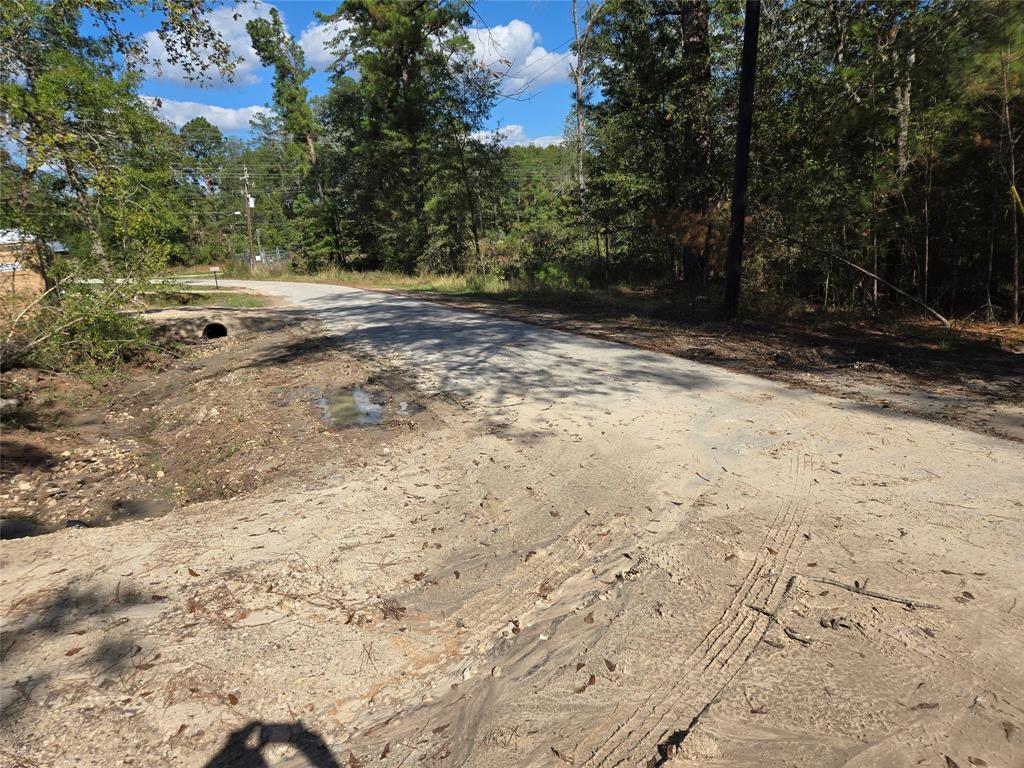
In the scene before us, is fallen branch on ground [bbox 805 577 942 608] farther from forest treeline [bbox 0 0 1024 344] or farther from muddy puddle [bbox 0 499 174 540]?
forest treeline [bbox 0 0 1024 344]

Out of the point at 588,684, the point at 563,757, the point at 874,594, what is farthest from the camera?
the point at 874,594

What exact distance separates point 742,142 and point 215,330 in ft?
41.2

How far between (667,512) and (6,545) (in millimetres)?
4354

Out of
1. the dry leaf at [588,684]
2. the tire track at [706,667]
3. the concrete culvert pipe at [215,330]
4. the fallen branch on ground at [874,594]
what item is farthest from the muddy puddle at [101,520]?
the concrete culvert pipe at [215,330]

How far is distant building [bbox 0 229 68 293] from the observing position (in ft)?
28.8

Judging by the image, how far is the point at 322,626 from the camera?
110 inches

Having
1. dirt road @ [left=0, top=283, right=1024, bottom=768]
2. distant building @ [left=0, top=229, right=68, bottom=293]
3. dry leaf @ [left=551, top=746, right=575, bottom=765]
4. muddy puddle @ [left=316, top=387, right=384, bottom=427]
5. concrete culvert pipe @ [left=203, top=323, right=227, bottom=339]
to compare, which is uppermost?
distant building @ [left=0, top=229, right=68, bottom=293]

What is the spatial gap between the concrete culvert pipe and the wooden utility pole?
11.7 m

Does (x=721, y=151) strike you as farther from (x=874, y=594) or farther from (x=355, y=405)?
(x=874, y=594)

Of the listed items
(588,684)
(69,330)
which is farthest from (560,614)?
(69,330)

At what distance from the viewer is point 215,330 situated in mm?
14180

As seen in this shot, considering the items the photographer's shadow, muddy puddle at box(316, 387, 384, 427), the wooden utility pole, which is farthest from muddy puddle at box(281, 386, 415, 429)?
the wooden utility pole

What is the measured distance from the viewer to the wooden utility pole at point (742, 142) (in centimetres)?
948

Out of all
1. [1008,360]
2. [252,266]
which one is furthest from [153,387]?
[252,266]
